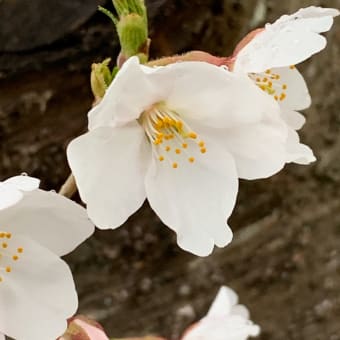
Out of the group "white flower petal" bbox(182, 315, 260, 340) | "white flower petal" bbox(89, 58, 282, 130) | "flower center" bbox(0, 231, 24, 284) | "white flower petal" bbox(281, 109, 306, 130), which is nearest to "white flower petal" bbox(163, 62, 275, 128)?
"white flower petal" bbox(89, 58, 282, 130)

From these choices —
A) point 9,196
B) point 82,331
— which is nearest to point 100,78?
point 9,196

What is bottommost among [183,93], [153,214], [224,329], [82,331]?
[153,214]

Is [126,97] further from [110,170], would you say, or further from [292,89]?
[292,89]

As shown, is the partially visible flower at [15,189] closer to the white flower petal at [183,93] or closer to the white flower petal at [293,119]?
the white flower petal at [183,93]

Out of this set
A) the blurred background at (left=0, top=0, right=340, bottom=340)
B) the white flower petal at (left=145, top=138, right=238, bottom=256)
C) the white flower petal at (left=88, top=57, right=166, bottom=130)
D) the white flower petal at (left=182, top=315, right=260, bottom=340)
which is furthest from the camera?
the blurred background at (left=0, top=0, right=340, bottom=340)

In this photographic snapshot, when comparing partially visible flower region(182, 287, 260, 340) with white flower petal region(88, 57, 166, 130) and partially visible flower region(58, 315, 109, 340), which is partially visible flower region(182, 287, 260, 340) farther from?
white flower petal region(88, 57, 166, 130)

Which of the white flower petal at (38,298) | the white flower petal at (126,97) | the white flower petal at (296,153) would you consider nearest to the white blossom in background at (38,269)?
the white flower petal at (38,298)

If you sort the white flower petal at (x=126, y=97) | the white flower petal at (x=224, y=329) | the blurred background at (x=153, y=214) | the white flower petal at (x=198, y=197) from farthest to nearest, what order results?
1. the blurred background at (x=153, y=214)
2. the white flower petal at (x=224, y=329)
3. the white flower petal at (x=198, y=197)
4. the white flower petal at (x=126, y=97)
